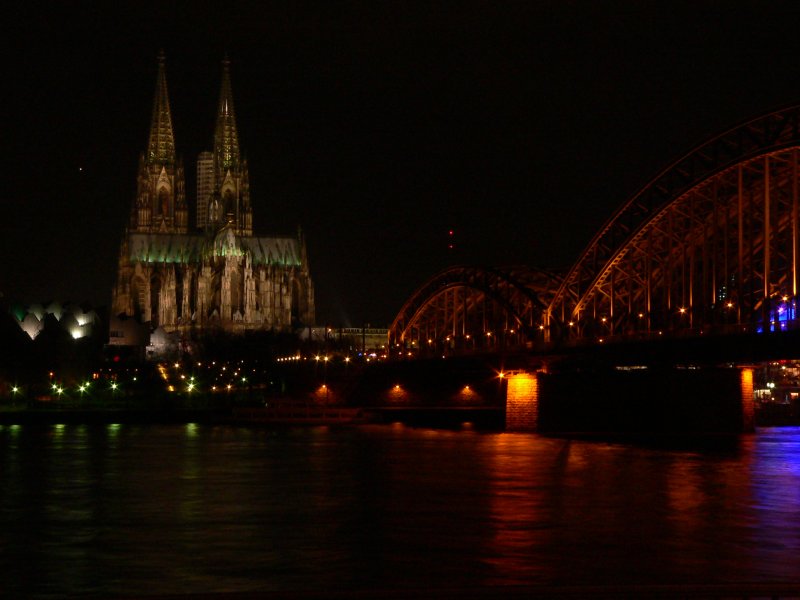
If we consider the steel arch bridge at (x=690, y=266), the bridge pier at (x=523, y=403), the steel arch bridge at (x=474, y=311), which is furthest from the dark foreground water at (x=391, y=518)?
the steel arch bridge at (x=474, y=311)

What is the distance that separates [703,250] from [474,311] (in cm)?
5654

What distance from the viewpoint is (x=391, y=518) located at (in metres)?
40.8

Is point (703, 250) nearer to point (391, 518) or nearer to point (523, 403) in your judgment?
point (523, 403)

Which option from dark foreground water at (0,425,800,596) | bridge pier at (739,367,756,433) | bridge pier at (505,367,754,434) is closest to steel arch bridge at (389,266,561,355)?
bridge pier at (505,367,754,434)

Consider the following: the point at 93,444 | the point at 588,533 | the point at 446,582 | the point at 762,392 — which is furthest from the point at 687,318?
the point at 762,392

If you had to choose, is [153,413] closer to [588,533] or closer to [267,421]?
Result: [267,421]

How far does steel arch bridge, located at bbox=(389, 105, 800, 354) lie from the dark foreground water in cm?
882

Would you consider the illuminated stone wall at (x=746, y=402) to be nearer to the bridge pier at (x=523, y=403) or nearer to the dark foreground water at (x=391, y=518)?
the bridge pier at (x=523, y=403)

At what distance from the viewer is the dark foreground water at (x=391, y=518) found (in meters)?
29.7

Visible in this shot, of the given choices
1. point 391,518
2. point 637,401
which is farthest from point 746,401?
point 391,518

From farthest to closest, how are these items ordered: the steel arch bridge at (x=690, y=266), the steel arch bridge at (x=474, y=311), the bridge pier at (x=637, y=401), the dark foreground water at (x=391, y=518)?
the steel arch bridge at (x=474, y=311) → the bridge pier at (x=637, y=401) → the steel arch bridge at (x=690, y=266) → the dark foreground water at (x=391, y=518)

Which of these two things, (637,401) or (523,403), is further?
(523,403)

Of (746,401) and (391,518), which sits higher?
(746,401)

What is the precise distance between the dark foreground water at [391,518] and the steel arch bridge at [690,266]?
28.9ft
